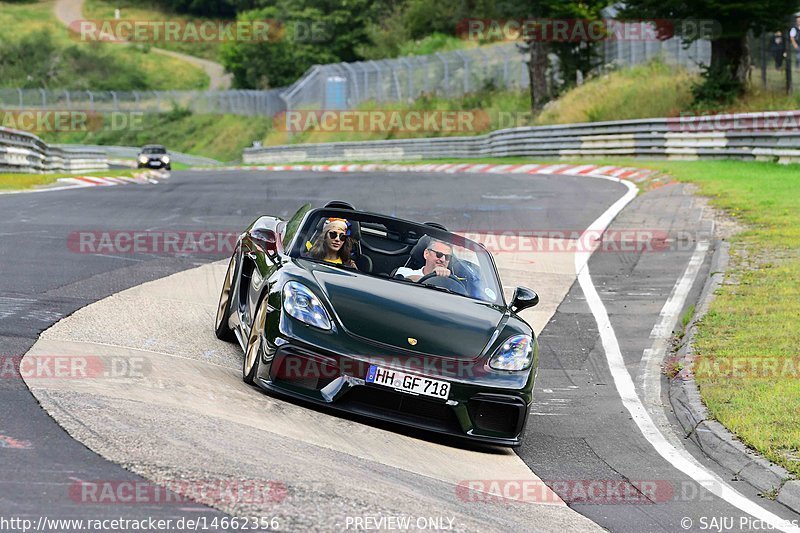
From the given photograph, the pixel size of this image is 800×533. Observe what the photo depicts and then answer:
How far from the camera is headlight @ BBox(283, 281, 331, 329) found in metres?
6.91

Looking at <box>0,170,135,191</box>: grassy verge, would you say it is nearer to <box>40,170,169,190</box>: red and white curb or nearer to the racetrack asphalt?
<box>40,170,169,190</box>: red and white curb

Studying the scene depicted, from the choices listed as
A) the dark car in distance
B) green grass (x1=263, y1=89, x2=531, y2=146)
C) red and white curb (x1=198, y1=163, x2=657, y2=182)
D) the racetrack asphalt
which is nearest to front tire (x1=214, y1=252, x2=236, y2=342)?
the racetrack asphalt

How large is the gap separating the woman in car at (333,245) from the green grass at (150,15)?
11214 centimetres

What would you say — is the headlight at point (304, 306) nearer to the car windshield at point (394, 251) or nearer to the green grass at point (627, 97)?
the car windshield at point (394, 251)

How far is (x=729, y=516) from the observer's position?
5.84 m

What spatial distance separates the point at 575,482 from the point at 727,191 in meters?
13.5

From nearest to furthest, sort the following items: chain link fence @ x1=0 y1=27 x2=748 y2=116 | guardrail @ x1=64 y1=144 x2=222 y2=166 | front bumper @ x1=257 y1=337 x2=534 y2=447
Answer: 1. front bumper @ x1=257 y1=337 x2=534 y2=447
2. chain link fence @ x1=0 y1=27 x2=748 y2=116
3. guardrail @ x1=64 y1=144 x2=222 y2=166

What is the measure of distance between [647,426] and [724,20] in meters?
26.1

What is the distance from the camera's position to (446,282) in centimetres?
810

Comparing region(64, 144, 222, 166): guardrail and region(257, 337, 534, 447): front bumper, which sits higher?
region(257, 337, 534, 447): front bumper

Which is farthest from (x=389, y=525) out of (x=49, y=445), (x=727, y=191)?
(x=727, y=191)

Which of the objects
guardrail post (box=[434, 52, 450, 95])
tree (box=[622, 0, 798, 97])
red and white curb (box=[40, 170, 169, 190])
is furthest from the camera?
guardrail post (box=[434, 52, 450, 95])

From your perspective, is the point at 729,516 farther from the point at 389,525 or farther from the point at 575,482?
the point at 389,525

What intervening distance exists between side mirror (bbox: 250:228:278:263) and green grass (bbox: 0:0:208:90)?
3558 inches
